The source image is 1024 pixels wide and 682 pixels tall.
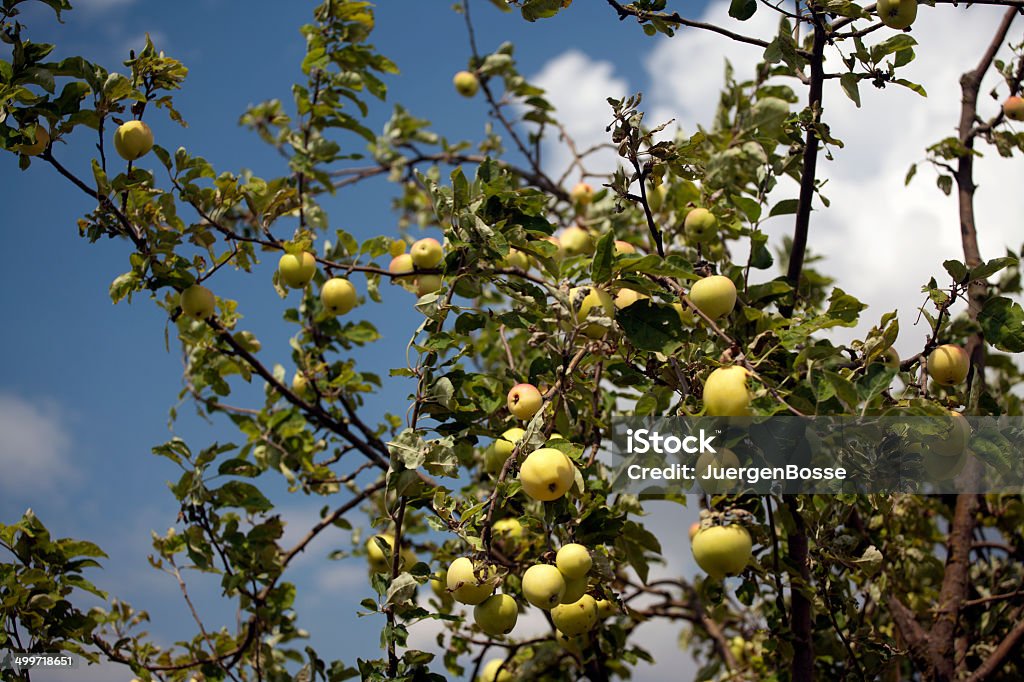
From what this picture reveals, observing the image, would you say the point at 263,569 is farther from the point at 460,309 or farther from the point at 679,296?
the point at 679,296

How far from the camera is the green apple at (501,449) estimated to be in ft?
8.86

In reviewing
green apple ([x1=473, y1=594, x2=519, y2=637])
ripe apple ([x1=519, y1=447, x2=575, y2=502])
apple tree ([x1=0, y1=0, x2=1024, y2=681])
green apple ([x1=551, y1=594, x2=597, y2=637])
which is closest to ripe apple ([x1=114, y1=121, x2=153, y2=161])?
apple tree ([x1=0, y1=0, x2=1024, y2=681])

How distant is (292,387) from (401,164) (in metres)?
2.13

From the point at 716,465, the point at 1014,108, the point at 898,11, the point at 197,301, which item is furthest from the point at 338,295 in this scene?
the point at 1014,108

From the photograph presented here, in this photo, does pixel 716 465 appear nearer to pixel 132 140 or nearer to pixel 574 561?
pixel 574 561

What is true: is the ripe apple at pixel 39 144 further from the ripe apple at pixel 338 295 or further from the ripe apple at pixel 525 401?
the ripe apple at pixel 525 401

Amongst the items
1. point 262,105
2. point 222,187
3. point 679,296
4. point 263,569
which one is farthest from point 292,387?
point 262,105

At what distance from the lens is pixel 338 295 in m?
3.63

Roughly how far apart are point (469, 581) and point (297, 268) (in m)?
1.66

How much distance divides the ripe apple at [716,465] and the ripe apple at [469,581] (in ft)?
2.11

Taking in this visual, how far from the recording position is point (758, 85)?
12.9ft

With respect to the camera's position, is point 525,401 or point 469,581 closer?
point 469,581

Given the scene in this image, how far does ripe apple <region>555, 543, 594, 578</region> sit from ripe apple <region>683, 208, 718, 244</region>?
1.23 meters

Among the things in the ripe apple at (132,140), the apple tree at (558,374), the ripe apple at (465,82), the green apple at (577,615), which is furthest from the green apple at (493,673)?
the ripe apple at (465,82)
